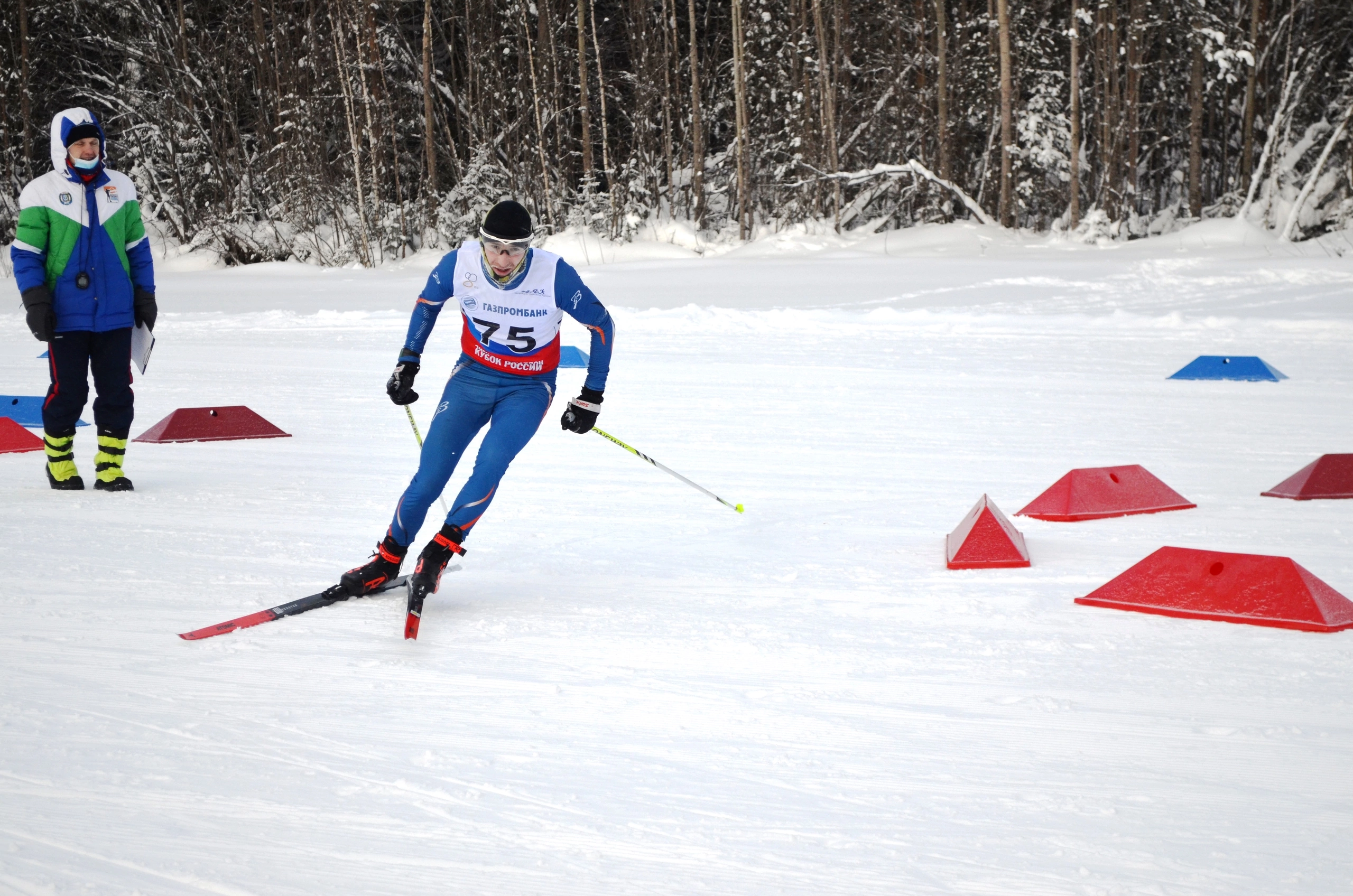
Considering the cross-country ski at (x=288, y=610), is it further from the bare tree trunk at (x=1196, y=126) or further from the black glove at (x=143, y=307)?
the bare tree trunk at (x=1196, y=126)

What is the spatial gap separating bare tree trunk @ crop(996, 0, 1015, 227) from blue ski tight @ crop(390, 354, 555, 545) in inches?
697

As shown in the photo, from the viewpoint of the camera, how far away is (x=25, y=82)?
2605 cm

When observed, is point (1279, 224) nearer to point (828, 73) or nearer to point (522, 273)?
point (828, 73)

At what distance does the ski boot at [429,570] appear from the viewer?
3809 millimetres

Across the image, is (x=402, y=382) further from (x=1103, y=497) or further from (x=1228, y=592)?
(x=1103, y=497)

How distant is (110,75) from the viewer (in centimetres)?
2686

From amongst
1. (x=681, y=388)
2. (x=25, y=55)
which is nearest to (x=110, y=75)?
(x=25, y=55)

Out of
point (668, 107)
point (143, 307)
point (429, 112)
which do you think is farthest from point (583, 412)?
point (429, 112)

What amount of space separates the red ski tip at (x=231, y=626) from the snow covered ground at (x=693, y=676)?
0.06 m

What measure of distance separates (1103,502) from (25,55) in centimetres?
2786

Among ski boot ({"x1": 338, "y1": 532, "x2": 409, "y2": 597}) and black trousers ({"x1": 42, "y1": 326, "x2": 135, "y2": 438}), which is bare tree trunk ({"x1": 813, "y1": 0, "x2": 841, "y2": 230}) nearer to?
black trousers ({"x1": 42, "y1": 326, "x2": 135, "y2": 438})

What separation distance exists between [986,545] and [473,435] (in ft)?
6.56

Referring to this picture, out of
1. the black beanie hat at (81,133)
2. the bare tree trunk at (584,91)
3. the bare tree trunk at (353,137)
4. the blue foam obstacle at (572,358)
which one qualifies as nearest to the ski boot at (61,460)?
the black beanie hat at (81,133)

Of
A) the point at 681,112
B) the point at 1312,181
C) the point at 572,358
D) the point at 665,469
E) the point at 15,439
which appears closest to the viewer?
the point at 665,469
